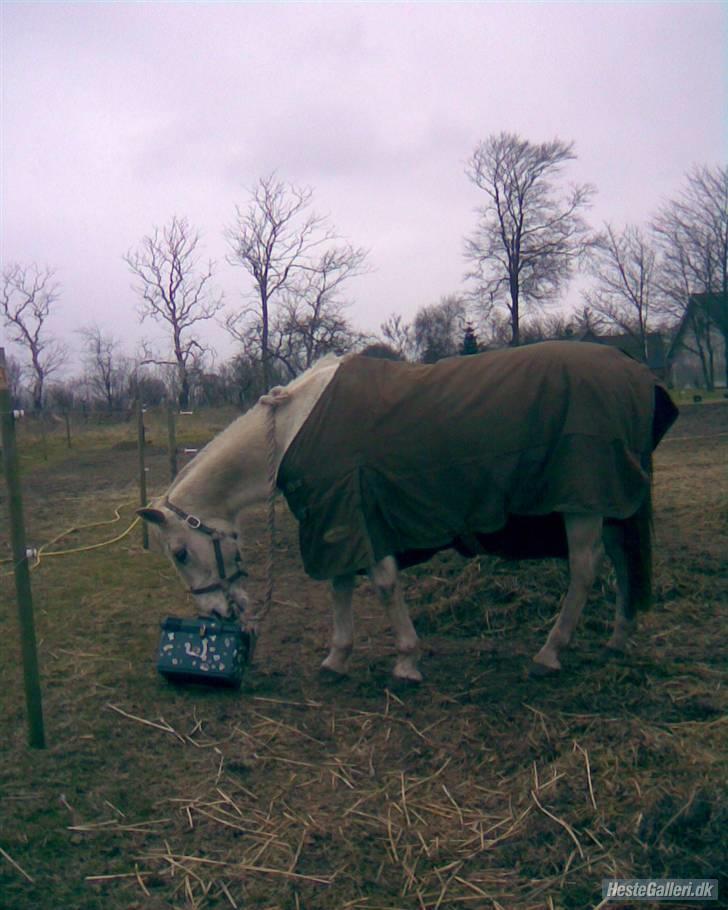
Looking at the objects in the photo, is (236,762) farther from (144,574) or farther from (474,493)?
(144,574)

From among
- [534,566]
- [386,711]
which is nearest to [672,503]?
[534,566]

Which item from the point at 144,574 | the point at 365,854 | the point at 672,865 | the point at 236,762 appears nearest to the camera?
the point at 672,865

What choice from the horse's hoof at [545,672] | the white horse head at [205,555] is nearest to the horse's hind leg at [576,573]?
the horse's hoof at [545,672]

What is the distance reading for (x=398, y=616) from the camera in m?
4.22

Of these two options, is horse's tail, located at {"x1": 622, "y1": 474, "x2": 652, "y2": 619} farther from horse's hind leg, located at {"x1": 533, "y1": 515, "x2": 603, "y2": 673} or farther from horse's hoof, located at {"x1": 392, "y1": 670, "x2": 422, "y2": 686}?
horse's hoof, located at {"x1": 392, "y1": 670, "x2": 422, "y2": 686}

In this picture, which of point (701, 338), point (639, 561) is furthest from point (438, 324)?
point (639, 561)

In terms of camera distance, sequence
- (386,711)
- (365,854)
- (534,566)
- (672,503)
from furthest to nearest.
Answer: (672,503) → (534,566) → (386,711) → (365,854)

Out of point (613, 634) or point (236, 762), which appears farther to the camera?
point (613, 634)

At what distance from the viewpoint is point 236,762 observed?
3.36 metres

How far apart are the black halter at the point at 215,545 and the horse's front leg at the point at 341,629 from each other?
580 millimetres

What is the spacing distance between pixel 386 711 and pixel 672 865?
5.61ft

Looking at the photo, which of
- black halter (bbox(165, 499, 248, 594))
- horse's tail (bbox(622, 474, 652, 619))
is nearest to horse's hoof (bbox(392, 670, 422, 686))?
black halter (bbox(165, 499, 248, 594))

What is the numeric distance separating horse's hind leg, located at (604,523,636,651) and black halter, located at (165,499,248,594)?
2.16 meters

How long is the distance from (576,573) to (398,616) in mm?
968
